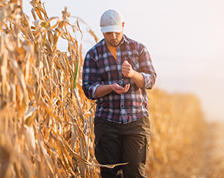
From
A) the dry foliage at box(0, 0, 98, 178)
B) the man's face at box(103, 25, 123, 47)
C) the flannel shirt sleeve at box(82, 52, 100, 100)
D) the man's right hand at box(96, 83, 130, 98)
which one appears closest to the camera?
the dry foliage at box(0, 0, 98, 178)

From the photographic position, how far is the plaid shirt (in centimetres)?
220

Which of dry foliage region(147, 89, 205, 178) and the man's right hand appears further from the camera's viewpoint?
dry foliage region(147, 89, 205, 178)

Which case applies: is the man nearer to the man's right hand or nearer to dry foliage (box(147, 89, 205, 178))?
the man's right hand

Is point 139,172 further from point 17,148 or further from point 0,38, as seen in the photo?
point 0,38

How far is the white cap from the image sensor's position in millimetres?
2098

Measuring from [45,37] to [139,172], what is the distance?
3.55ft

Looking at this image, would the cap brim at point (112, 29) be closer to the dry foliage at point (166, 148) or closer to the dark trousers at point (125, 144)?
the dark trousers at point (125, 144)

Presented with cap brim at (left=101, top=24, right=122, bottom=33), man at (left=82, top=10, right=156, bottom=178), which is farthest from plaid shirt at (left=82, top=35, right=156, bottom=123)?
cap brim at (left=101, top=24, right=122, bottom=33)

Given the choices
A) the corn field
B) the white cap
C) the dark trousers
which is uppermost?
the white cap

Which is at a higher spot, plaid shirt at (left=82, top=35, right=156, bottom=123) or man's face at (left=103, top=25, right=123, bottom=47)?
man's face at (left=103, top=25, right=123, bottom=47)

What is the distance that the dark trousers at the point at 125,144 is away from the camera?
7.20 ft

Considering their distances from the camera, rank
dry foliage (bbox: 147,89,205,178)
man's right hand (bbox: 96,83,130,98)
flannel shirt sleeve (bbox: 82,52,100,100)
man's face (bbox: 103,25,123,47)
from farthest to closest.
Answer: dry foliage (bbox: 147,89,205,178), flannel shirt sleeve (bbox: 82,52,100,100), man's face (bbox: 103,25,123,47), man's right hand (bbox: 96,83,130,98)

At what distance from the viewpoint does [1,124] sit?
1267 mm

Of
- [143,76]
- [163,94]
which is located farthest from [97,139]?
[163,94]
